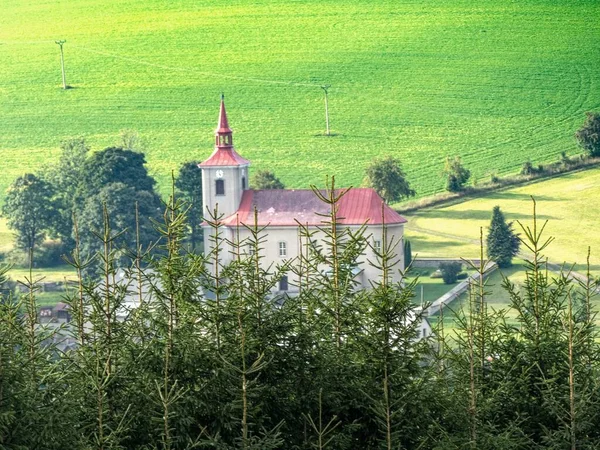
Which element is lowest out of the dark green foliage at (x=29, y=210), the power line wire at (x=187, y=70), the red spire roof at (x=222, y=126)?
the dark green foliage at (x=29, y=210)

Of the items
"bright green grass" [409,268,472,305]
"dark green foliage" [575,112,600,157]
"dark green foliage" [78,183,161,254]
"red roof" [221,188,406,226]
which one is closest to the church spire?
"red roof" [221,188,406,226]

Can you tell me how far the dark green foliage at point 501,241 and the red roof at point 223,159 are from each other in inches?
509

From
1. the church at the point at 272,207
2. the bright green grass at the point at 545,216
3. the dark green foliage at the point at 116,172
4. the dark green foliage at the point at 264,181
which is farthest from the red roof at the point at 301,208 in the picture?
the dark green foliage at the point at 264,181

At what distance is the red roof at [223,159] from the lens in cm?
7875

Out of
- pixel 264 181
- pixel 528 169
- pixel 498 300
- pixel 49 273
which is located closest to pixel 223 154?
pixel 264 181

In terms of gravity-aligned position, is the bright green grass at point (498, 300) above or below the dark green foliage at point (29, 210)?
below

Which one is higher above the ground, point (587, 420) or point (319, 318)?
point (319, 318)

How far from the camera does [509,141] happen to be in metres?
95.0

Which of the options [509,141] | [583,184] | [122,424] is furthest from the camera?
[509,141]

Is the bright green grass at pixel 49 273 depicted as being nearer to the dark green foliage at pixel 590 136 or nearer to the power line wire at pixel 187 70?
the power line wire at pixel 187 70

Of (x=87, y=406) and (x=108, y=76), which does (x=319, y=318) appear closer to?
(x=87, y=406)

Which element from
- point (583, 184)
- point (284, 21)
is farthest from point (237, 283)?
point (284, 21)

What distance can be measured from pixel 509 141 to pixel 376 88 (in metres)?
11.2

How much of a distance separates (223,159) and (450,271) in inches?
578
